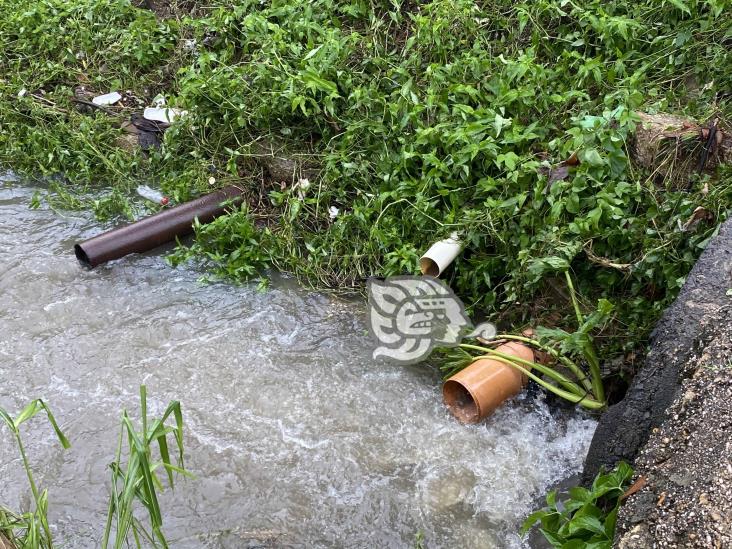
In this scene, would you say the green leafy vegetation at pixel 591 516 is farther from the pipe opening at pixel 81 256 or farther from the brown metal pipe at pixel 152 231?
the pipe opening at pixel 81 256

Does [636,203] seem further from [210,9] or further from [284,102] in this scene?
[210,9]

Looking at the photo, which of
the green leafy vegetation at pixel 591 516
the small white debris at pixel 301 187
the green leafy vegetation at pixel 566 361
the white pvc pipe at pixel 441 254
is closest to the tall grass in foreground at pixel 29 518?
the green leafy vegetation at pixel 591 516

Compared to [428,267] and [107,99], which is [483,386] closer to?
[428,267]

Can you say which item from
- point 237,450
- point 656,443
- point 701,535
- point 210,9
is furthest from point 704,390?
point 210,9

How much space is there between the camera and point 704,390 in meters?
2.35

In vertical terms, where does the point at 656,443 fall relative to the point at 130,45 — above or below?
below

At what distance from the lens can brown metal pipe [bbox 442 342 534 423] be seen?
333 cm

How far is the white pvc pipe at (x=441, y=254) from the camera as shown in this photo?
12.8 ft

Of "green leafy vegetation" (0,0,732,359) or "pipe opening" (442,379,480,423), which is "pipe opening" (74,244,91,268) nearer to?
"green leafy vegetation" (0,0,732,359)

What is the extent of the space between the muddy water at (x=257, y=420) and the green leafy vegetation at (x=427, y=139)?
0.46 metres

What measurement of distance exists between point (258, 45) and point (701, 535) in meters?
4.66

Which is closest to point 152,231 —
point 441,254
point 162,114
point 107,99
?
point 162,114

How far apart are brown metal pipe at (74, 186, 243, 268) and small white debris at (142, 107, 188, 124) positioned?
36.9 inches

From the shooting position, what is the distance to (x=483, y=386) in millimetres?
3324
